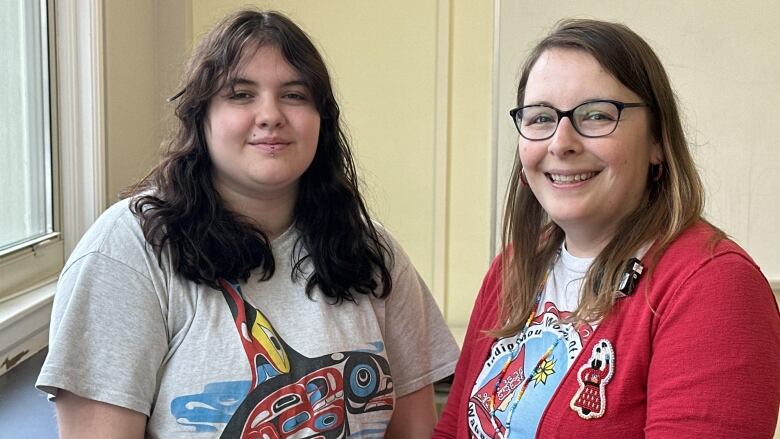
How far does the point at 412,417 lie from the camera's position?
1.65 meters

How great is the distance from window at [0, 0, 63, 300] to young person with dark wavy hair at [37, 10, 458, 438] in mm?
774

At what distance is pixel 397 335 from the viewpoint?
159 centimetres

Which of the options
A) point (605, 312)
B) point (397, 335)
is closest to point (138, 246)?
point (397, 335)

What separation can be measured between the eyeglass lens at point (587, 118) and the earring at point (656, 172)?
0.35 ft

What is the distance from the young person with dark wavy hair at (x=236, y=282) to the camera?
4.22 ft

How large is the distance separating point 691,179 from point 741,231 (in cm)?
186

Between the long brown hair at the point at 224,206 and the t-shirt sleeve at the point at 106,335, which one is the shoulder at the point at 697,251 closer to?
the long brown hair at the point at 224,206

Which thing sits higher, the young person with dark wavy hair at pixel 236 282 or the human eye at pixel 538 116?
the human eye at pixel 538 116

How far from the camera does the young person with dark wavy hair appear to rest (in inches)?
50.6

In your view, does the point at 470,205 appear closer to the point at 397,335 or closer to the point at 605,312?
the point at 397,335

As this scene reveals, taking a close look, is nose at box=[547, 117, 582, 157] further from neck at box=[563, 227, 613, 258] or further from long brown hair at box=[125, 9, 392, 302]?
long brown hair at box=[125, 9, 392, 302]

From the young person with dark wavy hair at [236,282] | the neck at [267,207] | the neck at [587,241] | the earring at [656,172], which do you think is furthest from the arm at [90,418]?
the earring at [656,172]

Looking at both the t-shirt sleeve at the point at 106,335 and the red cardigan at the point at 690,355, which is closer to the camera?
the red cardigan at the point at 690,355

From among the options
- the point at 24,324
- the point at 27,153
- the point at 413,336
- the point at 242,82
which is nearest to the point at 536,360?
the point at 413,336
